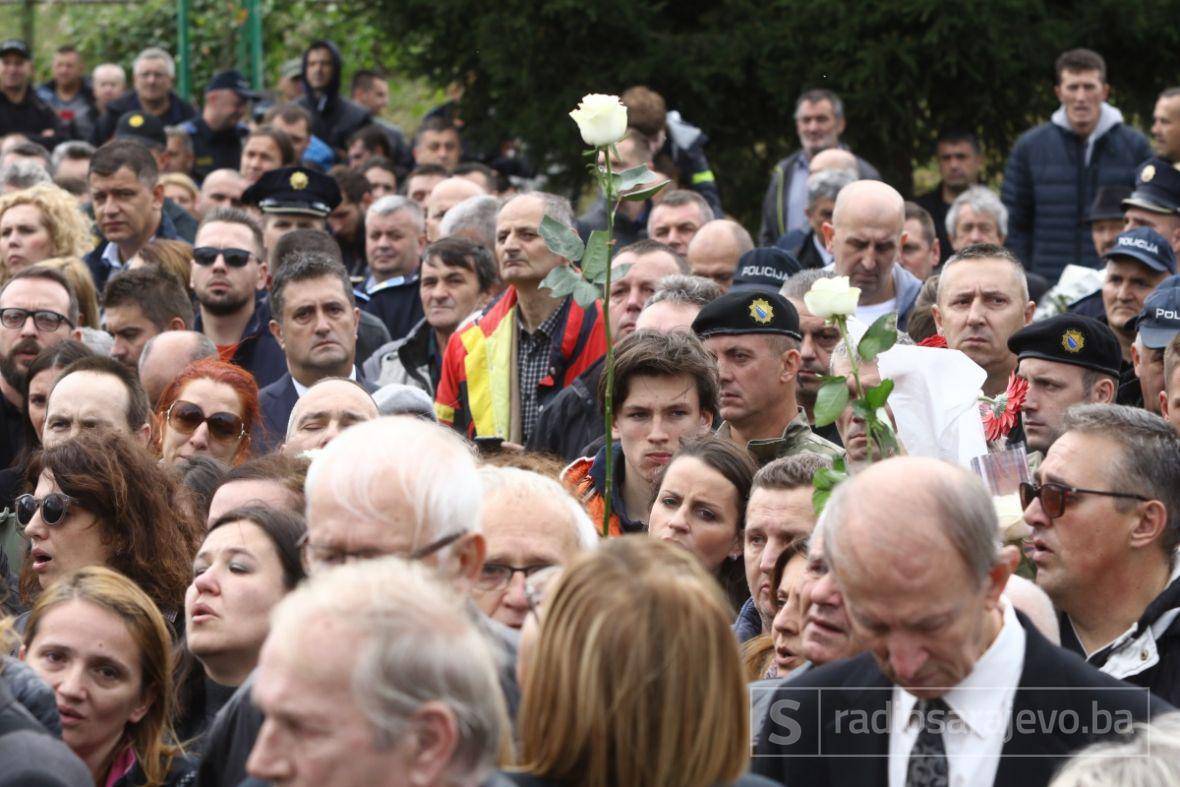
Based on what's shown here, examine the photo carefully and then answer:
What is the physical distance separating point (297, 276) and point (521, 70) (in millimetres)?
5183

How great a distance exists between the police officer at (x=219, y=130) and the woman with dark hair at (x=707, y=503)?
10.4 meters

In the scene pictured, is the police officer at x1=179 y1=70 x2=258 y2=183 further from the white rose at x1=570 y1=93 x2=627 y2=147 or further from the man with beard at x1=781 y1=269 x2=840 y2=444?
the white rose at x1=570 y1=93 x2=627 y2=147

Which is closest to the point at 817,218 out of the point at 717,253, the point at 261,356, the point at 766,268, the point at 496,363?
the point at 717,253

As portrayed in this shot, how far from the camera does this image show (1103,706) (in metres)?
3.50

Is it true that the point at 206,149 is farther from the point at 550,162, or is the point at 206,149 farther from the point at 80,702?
the point at 80,702

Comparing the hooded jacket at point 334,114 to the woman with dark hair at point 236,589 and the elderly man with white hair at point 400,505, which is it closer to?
the woman with dark hair at point 236,589

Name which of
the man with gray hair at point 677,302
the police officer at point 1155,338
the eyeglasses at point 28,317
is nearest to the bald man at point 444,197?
the eyeglasses at point 28,317

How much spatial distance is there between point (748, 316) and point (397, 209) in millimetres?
4548

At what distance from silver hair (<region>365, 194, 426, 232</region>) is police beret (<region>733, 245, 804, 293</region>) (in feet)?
9.18

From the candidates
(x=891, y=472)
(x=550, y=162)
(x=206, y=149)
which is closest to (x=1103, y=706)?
(x=891, y=472)

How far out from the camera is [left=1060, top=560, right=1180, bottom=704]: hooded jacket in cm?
455

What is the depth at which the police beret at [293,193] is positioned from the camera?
1105cm

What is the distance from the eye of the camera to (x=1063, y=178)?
11.5m

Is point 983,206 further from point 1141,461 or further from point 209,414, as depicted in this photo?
point 1141,461
